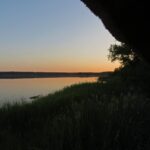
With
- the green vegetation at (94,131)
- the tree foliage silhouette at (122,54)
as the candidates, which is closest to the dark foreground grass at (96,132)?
the green vegetation at (94,131)

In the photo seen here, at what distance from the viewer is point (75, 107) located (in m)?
10.8

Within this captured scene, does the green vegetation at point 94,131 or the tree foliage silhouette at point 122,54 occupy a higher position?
the tree foliage silhouette at point 122,54

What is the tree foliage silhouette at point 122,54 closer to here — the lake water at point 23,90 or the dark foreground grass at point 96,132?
the lake water at point 23,90

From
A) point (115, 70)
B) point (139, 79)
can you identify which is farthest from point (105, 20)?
point (115, 70)

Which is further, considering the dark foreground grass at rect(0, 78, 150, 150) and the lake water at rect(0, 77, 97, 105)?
the lake water at rect(0, 77, 97, 105)

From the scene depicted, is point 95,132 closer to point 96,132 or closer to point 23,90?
point 96,132

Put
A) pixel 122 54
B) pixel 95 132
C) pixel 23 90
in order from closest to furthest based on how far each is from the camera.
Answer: pixel 95 132 < pixel 122 54 < pixel 23 90

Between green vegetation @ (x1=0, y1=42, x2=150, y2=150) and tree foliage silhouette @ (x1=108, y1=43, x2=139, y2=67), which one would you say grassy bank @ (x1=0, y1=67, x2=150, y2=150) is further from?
tree foliage silhouette @ (x1=108, y1=43, x2=139, y2=67)

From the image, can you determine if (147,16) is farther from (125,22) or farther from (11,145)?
(11,145)

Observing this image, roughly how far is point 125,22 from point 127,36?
1.09ft

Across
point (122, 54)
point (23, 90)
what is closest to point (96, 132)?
point (122, 54)

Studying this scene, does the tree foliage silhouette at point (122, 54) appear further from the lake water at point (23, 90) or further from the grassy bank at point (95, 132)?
the grassy bank at point (95, 132)

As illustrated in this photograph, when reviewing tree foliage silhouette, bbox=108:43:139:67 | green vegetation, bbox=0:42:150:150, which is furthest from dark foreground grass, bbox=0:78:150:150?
tree foliage silhouette, bbox=108:43:139:67

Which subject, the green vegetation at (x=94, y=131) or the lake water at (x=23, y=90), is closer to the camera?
the green vegetation at (x=94, y=131)
